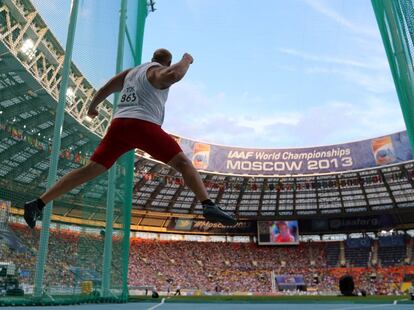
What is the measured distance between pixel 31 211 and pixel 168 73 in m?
1.49

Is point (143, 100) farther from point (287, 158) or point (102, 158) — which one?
point (287, 158)

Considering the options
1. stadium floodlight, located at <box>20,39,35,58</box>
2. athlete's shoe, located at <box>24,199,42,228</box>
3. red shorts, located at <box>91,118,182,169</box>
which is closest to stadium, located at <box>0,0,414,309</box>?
stadium floodlight, located at <box>20,39,35,58</box>

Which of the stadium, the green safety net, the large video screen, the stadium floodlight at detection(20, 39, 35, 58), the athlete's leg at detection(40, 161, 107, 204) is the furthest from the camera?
the large video screen

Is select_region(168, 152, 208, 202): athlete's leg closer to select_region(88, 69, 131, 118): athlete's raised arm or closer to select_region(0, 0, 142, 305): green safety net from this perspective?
select_region(88, 69, 131, 118): athlete's raised arm

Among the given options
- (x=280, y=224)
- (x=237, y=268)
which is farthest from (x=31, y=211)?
(x=280, y=224)

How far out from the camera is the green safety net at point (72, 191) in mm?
5141

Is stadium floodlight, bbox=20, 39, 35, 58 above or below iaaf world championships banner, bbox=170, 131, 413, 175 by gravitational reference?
below

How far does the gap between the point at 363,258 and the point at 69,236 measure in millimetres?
43395

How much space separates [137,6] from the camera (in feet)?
26.3

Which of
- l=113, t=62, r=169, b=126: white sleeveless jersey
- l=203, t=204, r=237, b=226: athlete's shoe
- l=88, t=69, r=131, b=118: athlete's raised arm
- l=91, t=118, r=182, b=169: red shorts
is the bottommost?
l=203, t=204, r=237, b=226: athlete's shoe

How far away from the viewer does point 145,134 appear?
8.48 ft

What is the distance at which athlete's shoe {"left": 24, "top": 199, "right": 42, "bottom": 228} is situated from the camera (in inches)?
111

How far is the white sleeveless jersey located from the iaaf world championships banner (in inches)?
1414

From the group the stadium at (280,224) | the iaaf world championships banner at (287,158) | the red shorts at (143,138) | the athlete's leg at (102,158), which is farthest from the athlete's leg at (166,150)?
the iaaf world championships banner at (287,158)
